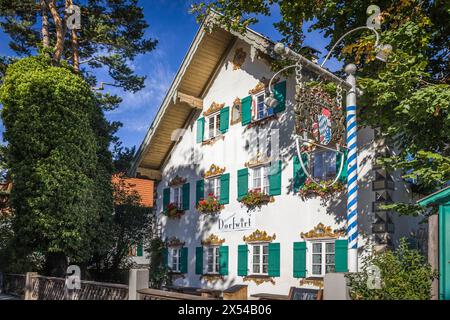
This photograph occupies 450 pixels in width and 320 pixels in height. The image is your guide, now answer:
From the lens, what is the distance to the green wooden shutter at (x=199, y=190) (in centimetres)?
2061

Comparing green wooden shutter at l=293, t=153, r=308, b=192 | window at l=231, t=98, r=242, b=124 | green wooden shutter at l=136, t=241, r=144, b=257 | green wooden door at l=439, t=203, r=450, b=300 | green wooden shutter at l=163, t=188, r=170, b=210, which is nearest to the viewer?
green wooden door at l=439, t=203, r=450, b=300

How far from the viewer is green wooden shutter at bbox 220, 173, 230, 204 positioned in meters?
19.1

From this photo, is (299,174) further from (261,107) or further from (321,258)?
(261,107)

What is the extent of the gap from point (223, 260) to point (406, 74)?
10.1 meters

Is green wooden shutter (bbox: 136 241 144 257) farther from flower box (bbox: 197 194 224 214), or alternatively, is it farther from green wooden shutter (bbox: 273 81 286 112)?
green wooden shutter (bbox: 273 81 286 112)

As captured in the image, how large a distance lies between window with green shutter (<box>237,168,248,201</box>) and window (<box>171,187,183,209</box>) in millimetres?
4310

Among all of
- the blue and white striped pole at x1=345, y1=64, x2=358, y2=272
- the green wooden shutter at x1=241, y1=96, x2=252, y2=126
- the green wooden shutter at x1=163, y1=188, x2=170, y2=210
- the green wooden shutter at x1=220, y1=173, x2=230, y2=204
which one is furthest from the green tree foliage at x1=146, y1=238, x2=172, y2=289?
the blue and white striped pole at x1=345, y1=64, x2=358, y2=272

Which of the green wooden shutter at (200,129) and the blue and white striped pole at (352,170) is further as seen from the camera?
the green wooden shutter at (200,129)

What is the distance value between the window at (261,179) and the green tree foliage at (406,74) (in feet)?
15.6

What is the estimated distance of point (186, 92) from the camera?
844 inches

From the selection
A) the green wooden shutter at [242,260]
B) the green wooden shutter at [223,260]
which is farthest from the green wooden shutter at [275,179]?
the green wooden shutter at [223,260]

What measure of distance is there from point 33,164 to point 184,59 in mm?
7055

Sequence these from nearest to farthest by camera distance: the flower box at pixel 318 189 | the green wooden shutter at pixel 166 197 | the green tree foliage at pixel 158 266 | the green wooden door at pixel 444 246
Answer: the green wooden door at pixel 444 246
the flower box at pixel 318 189
the green tree foliage at pixel 158 266
the green wooden shutter at pixel 166 197

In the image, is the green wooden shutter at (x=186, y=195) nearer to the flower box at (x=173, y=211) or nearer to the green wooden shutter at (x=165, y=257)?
the flower box at (x=173, y=211)
